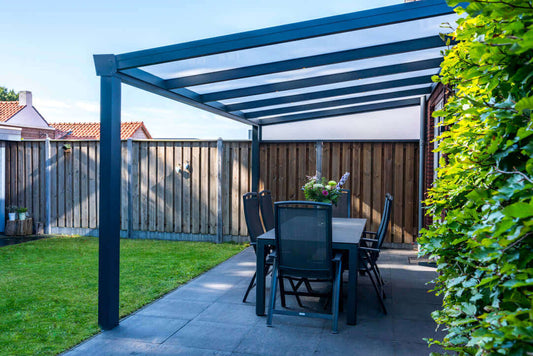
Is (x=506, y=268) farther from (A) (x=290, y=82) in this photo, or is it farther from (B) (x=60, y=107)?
(B) (x=60, y=107)

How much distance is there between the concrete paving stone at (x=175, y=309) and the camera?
12.5ft

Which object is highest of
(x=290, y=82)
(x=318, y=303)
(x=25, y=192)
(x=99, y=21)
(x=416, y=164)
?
(x=99, y=21)

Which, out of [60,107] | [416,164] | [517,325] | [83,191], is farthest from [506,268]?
[60,107]

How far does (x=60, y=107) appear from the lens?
38.5 metres

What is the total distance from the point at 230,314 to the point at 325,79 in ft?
9.17

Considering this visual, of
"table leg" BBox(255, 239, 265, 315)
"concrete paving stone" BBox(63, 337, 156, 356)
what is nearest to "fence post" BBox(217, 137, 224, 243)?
"table leg" BBox(255, 239, 265, 315)

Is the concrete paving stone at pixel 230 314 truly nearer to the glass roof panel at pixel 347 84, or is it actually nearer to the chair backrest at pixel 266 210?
the chair backrest at pixel 266 210

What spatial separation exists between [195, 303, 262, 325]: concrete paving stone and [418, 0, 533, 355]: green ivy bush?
241cm

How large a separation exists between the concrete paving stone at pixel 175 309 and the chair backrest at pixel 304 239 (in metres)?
0.97

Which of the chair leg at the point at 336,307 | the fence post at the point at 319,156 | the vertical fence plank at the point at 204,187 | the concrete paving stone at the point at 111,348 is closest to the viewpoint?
the concrete paving stone at the point at 111,348

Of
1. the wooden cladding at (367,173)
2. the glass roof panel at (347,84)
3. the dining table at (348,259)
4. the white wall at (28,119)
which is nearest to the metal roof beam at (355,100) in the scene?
the glass roof panel at (347,84)

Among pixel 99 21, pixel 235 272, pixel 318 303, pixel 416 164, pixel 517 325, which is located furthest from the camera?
pixel 99 21

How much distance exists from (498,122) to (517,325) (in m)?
0.53

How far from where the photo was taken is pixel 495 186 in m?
1.19
